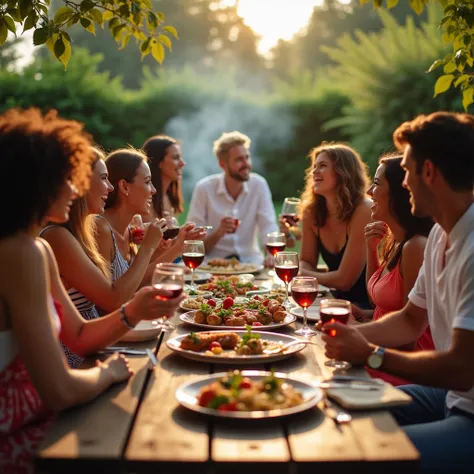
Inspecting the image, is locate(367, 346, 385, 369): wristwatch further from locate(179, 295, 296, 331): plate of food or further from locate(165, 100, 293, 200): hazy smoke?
locate(165, 100, 293, 200): hazy smoke

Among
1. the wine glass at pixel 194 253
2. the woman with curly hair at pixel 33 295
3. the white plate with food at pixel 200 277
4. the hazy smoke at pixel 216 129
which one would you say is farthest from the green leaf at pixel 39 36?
the hazy smoke at pixel 216 129

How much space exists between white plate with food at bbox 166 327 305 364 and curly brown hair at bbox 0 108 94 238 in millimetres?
667

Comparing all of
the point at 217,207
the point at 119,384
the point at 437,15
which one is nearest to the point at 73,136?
the point at 119,384

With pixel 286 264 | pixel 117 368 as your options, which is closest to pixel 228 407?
pixel 117 368

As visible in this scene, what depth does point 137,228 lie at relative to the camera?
3770mm

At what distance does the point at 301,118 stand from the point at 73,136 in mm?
11948

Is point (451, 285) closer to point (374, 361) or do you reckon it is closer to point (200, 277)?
point (374, 361)

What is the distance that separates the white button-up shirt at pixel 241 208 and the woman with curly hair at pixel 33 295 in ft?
14.1

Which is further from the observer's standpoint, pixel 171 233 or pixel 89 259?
pixel 171 233

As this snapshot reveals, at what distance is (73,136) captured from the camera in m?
2.08

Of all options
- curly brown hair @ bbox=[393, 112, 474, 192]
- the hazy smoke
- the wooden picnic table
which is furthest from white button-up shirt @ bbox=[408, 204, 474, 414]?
the hazy smoke

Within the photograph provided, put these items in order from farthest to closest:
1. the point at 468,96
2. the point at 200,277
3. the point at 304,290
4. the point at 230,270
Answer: the point at 230,270 < the point at 200,277 < the point at 468,96 < the point at 304,290

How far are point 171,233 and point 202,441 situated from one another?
2407 millimetres

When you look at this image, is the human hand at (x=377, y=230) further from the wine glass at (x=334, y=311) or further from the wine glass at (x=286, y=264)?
the wine glass at (x=334, y=311)
